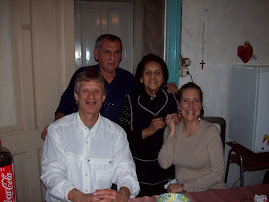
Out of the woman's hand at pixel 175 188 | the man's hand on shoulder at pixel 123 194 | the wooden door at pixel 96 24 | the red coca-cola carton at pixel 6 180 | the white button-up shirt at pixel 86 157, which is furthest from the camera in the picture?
the wooden door at pixel 96 24

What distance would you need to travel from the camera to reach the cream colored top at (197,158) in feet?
5.69

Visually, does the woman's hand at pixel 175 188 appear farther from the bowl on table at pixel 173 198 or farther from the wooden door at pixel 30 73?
the wooden door at pixel 30 73

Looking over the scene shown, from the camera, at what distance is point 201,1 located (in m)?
2.63

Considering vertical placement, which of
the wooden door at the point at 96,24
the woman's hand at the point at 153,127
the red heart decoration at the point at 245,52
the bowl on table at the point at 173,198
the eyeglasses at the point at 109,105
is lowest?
the bowl on table at the point at 173,198

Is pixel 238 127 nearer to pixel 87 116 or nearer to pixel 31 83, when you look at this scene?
pixel 87 116

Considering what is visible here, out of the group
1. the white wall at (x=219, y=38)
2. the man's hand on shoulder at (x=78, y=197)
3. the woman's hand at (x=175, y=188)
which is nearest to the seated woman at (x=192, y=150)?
the woman's hand at (x=175, y=188)

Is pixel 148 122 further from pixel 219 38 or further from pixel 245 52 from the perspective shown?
pixel 245 52

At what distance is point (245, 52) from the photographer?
2787 mm

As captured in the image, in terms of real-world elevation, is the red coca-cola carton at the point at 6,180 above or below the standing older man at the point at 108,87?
below

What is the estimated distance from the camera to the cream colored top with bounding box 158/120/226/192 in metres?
1.74

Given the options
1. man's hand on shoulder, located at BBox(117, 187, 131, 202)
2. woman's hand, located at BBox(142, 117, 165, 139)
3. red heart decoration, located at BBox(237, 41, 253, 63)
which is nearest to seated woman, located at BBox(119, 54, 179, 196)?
woman's hand, located at BBox(142, 117, 165, 139)

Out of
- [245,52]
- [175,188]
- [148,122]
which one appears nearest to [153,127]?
[148,122]

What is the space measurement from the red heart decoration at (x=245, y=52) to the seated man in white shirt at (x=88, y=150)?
6.16 ft

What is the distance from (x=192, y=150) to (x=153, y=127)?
0.33 meters
